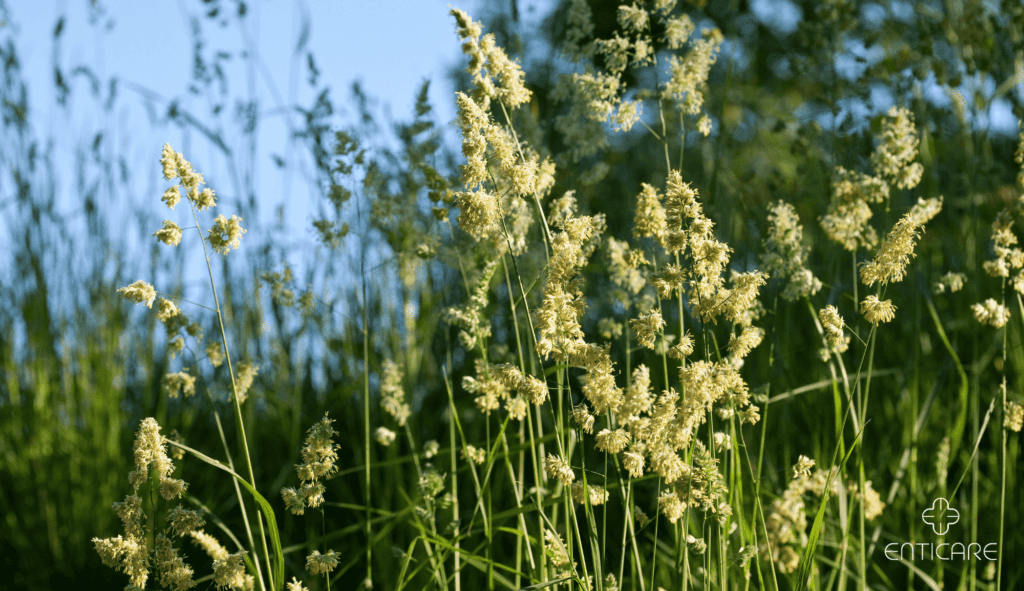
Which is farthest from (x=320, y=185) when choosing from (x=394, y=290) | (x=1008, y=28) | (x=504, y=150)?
(x=1008, y=28)

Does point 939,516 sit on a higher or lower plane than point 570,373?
lower

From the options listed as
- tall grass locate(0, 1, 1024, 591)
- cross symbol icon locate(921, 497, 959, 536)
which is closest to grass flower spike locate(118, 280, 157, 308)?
tall grass locate(0, 1, 1024, 591)

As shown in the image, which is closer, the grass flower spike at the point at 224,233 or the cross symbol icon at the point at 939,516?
the grass flower spike at the point at 224,233

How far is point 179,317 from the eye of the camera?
1.73 metres

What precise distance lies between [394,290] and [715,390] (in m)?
2.01

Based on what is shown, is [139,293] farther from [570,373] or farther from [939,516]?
[939,516]

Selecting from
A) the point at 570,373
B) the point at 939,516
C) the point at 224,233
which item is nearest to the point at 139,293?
the point at 224,233

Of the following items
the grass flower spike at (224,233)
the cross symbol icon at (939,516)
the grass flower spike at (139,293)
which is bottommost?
the cross symbol icon at (939,516)

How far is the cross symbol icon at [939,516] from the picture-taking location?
2.03 m

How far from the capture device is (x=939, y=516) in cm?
203

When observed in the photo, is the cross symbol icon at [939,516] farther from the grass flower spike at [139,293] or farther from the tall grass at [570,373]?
the grass flower spike at [139,293]

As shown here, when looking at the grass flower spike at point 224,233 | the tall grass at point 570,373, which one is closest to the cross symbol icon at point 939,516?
the tall grass at point 570,373

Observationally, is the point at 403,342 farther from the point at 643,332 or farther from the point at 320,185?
the point at 643,332

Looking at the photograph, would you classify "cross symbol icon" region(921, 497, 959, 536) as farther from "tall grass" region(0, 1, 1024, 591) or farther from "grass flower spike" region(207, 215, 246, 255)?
"grass flower spike" region(207, 215, 246, 255)
